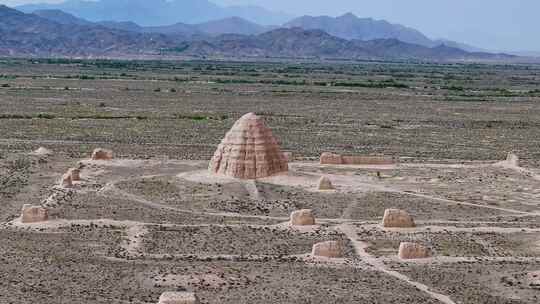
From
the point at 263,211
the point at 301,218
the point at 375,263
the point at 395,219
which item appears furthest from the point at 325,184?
the point at 375,263

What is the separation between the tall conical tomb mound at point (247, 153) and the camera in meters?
37.0

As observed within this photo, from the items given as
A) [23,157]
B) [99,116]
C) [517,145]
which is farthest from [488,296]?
[99,116]

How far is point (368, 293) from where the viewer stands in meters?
22.2

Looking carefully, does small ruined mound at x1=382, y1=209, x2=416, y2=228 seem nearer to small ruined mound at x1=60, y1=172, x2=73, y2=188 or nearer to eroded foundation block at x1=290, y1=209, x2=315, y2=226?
eroded foundation block at x1=290, y1=209, x2=315, y2=226

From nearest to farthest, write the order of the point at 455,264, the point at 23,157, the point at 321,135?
1. the point at 455,264
2. the point at 23,157
3. the point at 321,135

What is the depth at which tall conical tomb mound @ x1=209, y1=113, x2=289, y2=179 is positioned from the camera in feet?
121

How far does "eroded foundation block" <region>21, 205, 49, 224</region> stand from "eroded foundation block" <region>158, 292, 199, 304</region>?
1057 cm

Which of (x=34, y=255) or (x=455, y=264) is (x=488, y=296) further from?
(x=34, y=255)

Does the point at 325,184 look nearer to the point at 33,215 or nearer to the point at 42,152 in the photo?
the point at 33,215

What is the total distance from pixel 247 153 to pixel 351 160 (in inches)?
313

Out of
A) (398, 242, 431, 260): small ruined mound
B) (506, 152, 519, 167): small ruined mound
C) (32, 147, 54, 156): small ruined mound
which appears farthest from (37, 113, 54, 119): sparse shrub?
(398, 242, 431, 260): small ruined mound

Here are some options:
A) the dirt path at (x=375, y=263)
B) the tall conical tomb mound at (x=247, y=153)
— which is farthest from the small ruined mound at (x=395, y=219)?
the tall conical tomb mound at (x=247, y=153)

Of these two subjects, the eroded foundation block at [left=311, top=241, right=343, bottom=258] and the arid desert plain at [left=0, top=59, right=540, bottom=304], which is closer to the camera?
the arid desert plain at [left=0, top=59, right=540, bottom=304]

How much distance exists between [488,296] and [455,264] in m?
3.05
